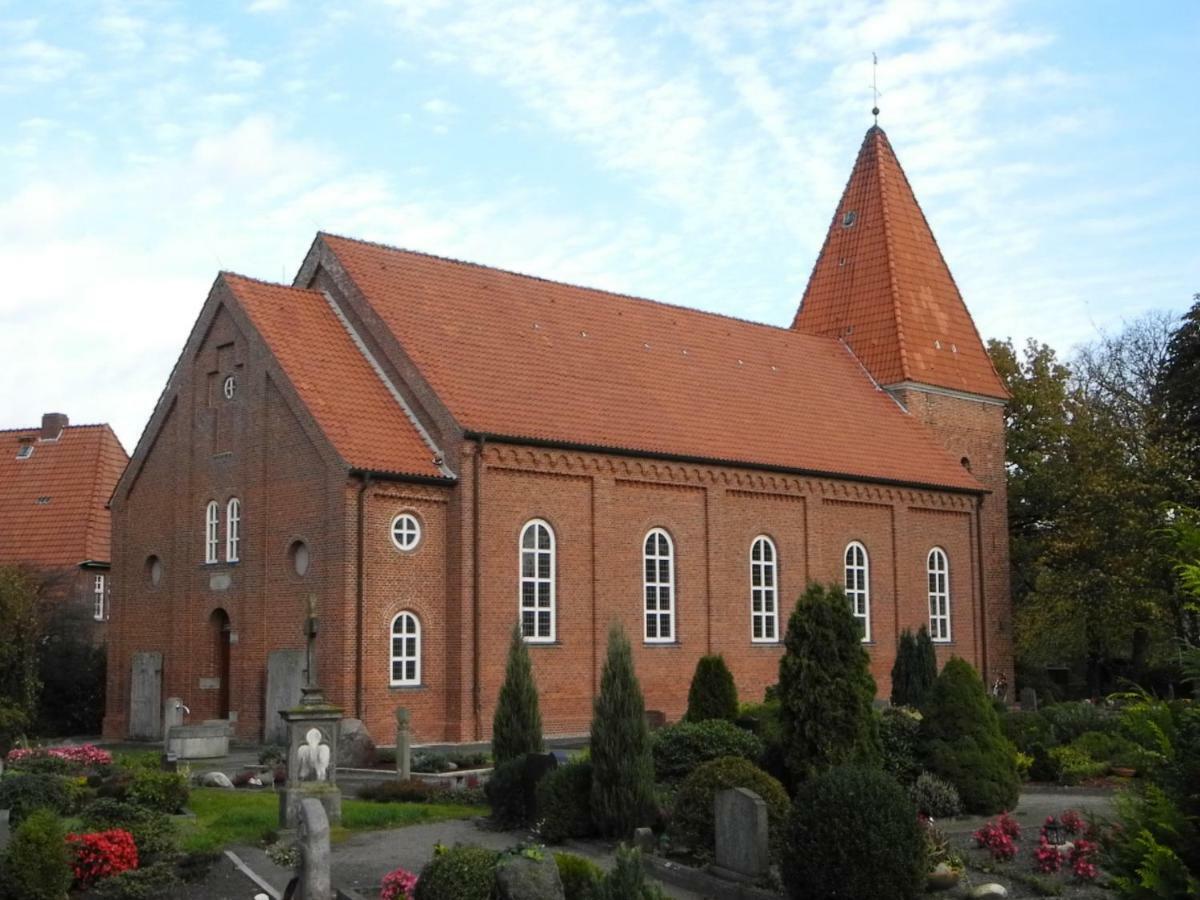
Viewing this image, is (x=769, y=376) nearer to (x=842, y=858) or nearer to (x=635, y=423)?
(x=635, y=423)

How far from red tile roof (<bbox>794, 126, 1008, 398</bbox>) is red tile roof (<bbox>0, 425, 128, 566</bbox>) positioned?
22.9 m

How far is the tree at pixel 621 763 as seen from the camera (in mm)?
15070

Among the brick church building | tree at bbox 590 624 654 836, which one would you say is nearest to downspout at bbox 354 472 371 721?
the brick church building

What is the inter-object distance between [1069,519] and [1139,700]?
3281 centimetres

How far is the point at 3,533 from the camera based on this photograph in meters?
42.6

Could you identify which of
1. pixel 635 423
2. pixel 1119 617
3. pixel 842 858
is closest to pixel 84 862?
pixel 842 858

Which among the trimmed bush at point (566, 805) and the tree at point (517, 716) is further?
the tree at point (517, 716)

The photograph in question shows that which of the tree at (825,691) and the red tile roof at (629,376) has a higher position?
the red tile roof at (629,376)

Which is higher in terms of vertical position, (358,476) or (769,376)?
(769,376)

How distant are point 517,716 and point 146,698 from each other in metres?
14.6

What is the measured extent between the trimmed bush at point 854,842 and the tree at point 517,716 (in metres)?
6.88

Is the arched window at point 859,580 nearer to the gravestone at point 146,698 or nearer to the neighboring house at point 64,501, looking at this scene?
the gravestone at point 146,698

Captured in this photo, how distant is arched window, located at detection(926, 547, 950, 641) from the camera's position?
36719 mm

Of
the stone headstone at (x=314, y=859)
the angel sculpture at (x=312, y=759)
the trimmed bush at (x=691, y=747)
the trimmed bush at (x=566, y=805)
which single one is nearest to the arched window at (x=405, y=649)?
the trimmed bush at (x=691, y=747)
